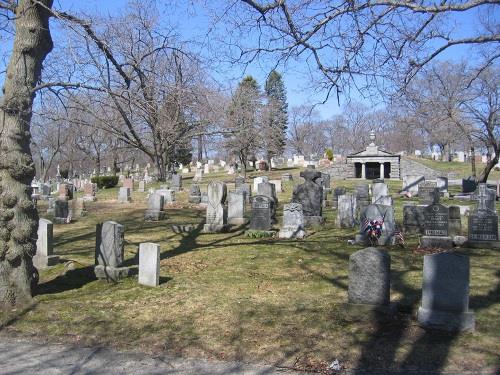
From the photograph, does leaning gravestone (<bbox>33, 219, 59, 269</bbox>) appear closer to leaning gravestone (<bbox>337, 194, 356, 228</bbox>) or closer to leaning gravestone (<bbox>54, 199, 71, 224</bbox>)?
leaning gravestone (<bbox>337, 194, 356, 228</bbox>)

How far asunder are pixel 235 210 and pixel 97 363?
452 inches

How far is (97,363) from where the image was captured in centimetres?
569

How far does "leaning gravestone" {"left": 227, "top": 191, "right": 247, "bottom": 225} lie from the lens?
1695 cm

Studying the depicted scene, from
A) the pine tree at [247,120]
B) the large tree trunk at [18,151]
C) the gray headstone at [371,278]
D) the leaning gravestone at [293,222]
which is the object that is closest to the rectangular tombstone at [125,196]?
the leaning gravestone at [293,222]

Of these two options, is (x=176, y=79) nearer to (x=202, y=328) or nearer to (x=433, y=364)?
(x=202, y=328)

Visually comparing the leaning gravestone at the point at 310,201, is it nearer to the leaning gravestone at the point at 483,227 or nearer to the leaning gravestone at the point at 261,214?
the leaning gravestone at the point at 261,214

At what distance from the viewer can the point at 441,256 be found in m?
6.41

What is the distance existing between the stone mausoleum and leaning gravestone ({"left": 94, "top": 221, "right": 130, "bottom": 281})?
3783cm

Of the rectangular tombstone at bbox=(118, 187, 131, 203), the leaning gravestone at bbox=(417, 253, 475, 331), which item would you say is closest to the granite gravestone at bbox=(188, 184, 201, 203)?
the rectangular tombstone at bbox=(118, 187, 131, 203)

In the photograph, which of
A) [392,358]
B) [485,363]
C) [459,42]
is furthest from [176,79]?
[485,363]

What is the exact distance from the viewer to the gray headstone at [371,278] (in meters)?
6.69

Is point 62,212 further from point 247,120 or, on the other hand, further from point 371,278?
point 247,120

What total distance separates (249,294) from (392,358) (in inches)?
123

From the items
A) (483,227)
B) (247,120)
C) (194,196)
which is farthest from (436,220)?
(247,120)
